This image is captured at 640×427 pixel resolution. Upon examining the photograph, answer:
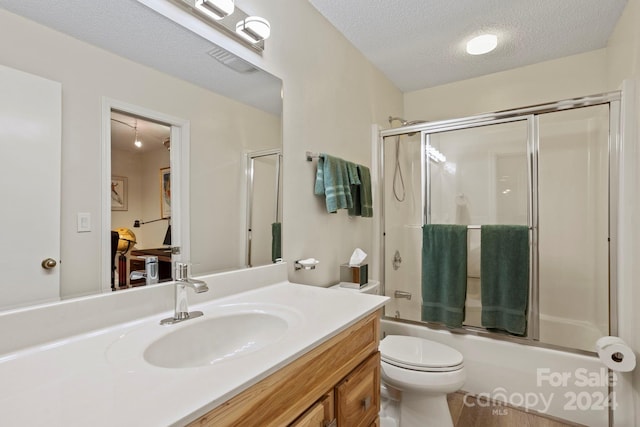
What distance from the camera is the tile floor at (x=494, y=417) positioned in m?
1.75

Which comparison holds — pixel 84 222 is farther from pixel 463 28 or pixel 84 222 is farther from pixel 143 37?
pixel 463 28

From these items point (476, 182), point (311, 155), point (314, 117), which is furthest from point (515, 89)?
point (311, 155)

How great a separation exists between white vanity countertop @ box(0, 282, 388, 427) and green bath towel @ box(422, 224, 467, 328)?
1.36 m

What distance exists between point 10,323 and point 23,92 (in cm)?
56

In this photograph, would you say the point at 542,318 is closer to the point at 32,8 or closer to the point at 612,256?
the point at 612,256

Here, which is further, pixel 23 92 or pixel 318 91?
pixel 318 91

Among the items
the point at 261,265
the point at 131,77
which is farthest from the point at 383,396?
the point at 131,77

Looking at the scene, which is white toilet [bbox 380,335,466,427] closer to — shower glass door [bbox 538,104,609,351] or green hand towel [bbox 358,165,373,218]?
green hand towel [bbox 358,165,373,218]

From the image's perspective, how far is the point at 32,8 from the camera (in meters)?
0.80

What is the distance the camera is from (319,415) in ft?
2.78

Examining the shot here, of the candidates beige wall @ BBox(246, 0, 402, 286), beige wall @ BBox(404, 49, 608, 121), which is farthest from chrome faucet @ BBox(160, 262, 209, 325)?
beige wall @ BBox(404, 49, 608, 121)

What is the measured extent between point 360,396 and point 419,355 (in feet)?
2.31

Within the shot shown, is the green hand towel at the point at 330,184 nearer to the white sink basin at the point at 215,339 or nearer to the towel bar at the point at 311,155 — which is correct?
the towel bar at the point at 311,155

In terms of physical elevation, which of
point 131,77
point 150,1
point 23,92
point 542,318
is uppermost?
point 150,1
